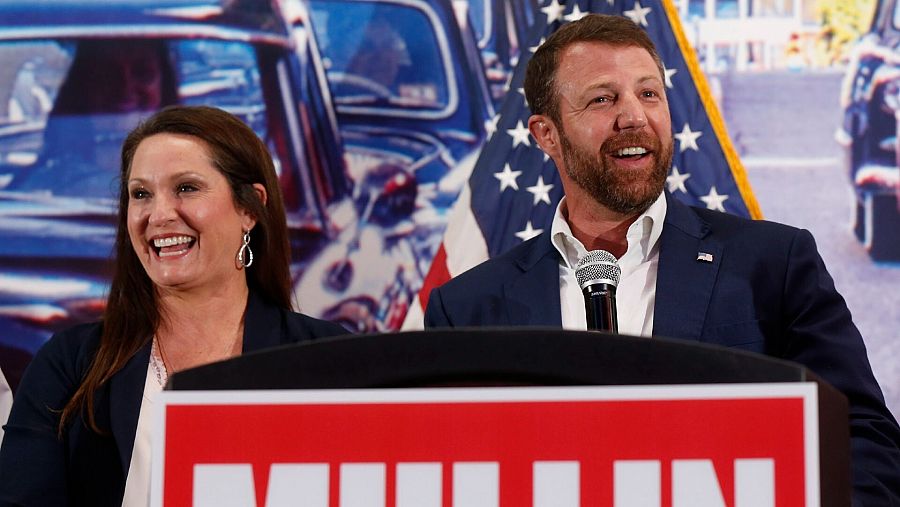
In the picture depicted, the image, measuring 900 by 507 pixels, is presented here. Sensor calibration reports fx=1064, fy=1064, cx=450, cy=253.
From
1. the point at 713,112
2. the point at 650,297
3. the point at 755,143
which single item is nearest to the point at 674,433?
the point at 650,297

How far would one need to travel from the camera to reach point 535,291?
1.80 m

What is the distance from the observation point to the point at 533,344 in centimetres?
61

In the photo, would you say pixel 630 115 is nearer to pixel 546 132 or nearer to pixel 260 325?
pixel 546 132

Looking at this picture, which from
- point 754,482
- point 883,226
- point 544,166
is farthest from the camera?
point 883,226

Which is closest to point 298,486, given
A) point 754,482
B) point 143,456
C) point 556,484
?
point 556,484

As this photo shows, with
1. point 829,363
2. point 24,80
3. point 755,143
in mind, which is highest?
point 24,80

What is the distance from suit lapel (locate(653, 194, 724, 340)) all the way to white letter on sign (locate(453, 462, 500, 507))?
3.50 ft

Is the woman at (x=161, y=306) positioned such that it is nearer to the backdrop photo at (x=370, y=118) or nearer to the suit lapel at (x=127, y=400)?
the suit lapel at (x=127, y=400)

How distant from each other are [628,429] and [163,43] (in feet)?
9.33

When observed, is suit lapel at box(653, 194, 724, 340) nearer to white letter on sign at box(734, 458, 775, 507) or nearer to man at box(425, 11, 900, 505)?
man at box(425, 11, 900, 505)

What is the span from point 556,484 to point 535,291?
4.00 ft

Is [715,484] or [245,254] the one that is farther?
[245,254]

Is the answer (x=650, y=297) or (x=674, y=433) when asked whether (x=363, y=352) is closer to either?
(x=674, y=433)

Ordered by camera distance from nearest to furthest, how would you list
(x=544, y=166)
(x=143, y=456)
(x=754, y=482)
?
(x=754, y=482), (x=143, y=456), (x=544, y=166)
